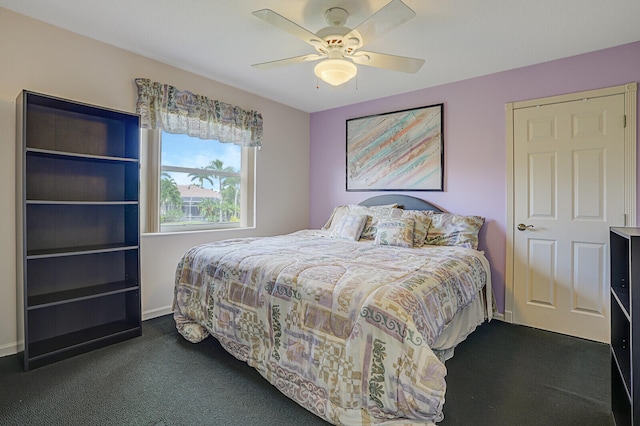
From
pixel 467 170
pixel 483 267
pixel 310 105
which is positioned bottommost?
pixel 483 267

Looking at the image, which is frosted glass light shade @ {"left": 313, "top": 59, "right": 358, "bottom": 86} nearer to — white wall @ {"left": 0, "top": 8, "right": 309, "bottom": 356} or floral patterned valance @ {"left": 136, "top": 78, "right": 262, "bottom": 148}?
white wall @ {"left": 0, "top": 8, "right": 309, "bottom": 356}

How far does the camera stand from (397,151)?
3758 millimetres

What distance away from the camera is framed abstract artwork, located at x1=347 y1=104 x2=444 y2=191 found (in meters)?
3.50

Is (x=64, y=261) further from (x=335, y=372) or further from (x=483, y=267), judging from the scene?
(x=483, y=267)

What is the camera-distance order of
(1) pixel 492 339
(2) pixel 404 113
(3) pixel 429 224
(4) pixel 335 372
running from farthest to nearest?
1. (2) pixel 404 113
2. (3) pixel 429 224
3. (1) pixel 492 339
4. (4) pixel 335 372

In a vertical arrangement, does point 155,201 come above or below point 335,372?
above

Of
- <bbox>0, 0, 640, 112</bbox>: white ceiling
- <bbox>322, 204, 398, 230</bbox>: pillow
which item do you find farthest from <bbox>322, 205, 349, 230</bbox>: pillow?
<bbox>0, 0, 640, 112</bbox>: white ceiling

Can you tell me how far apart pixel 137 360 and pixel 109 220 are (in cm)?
120

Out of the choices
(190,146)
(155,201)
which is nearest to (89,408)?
(155,201)

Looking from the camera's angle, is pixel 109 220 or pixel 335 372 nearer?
pixel 335 372

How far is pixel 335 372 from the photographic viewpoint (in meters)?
1.57

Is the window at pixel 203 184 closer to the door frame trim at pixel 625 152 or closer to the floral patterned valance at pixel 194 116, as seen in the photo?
the floral patterned valance at pixel 194 116

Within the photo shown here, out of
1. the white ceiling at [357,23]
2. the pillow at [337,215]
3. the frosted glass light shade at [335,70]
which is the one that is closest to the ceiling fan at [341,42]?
the frosted glass light shade at [335,70]

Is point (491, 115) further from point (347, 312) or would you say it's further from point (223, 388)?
point (223, 388)
